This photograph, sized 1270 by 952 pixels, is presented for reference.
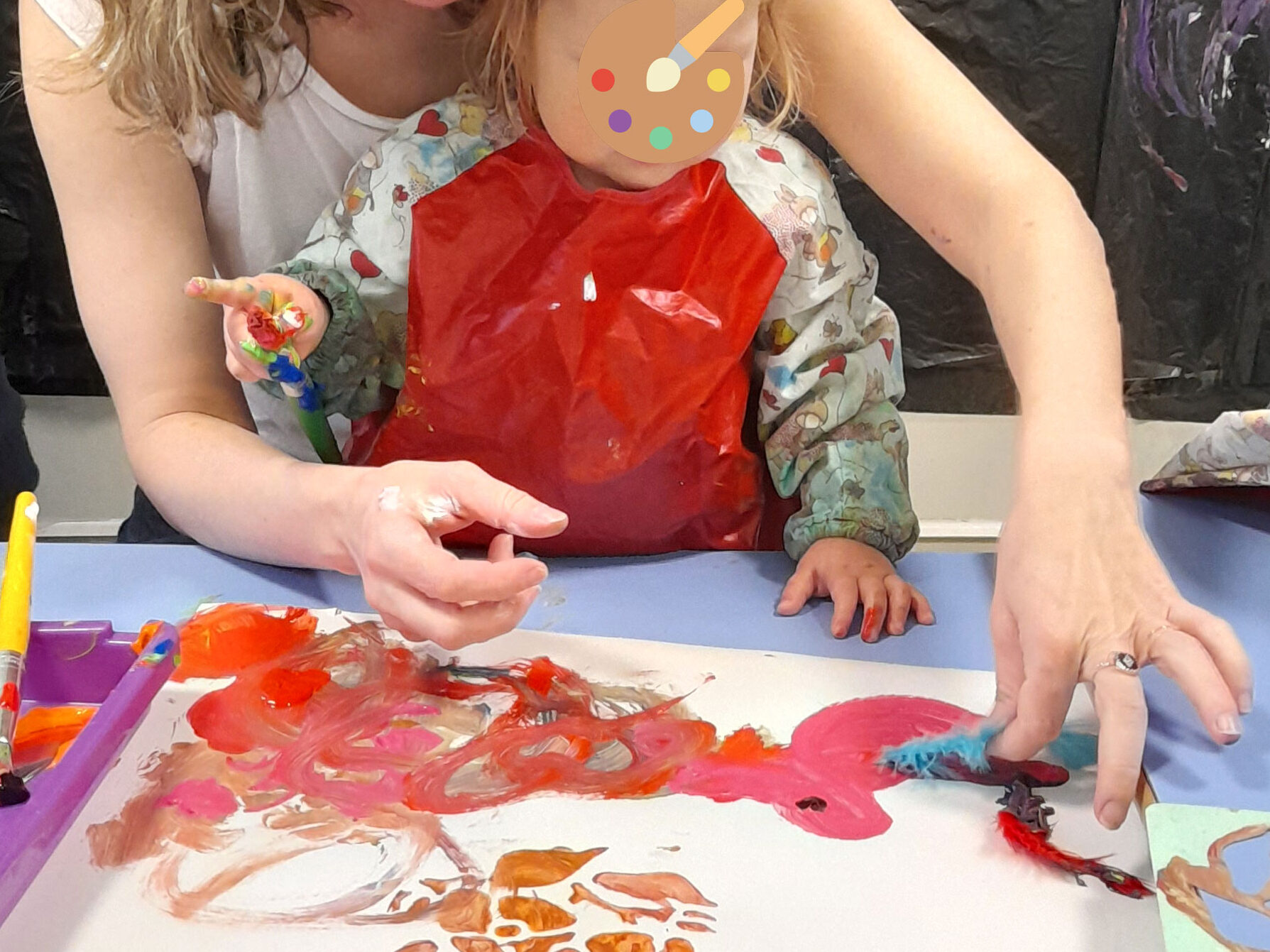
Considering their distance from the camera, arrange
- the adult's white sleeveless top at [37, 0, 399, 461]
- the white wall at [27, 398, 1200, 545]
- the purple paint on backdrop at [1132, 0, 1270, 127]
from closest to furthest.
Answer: the adult's white sleeveless top at [37, 0, 399, 461]
the purple paint on backdrop at [1132, 0, 1270, 127]
the white wall at [27, 398, 1200, 545]

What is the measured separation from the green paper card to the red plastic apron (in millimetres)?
357

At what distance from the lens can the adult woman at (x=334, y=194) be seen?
50 centimetres

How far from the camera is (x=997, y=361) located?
1.30 m

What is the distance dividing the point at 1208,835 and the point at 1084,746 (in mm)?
68

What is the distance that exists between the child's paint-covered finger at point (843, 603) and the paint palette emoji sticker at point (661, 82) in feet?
0.82

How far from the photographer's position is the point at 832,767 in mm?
507

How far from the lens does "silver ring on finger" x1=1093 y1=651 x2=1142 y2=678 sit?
0.48 metres

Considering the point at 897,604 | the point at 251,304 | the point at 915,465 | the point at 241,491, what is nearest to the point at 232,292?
the point at 251,304

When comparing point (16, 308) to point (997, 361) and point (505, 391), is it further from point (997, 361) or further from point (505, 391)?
point (997, 361)

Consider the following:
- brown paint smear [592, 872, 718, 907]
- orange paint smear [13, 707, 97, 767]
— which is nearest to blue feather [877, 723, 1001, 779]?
brown paint smear [592, 872, 718, 907]

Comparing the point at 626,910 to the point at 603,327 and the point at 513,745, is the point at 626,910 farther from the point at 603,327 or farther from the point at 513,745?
the point at 603,327

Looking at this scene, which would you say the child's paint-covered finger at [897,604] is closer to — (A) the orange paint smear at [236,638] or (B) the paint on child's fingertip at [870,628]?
(B) the paint on child's fingertip at [870,628]

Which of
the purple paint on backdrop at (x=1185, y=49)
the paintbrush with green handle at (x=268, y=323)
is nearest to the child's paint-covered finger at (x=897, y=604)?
the paintbrush with green handle at (x=268, y=323)

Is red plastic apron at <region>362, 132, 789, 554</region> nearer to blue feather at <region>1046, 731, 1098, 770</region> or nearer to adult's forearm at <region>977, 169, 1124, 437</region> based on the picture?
adult's forearm at <region>977, 169, 1124, 437</region>
